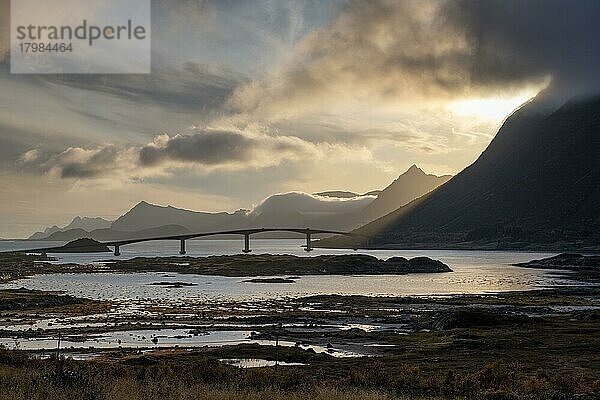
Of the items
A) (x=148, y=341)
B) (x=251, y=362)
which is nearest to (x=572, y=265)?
(x=148, y=341)

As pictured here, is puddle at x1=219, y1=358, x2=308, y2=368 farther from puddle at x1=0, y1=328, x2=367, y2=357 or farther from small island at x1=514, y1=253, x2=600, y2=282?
small island at x1=514, y1=253, x2=600, y2=282

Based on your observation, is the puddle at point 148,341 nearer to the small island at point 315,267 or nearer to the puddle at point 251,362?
the puddle at point 251,362

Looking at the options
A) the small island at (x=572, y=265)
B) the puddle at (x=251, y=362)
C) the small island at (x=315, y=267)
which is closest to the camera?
the puddle at (x=251, y=362)

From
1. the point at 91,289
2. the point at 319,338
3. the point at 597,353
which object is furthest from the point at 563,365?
the point at 91,289

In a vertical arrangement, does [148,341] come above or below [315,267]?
above

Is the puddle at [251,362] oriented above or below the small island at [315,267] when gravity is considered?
above

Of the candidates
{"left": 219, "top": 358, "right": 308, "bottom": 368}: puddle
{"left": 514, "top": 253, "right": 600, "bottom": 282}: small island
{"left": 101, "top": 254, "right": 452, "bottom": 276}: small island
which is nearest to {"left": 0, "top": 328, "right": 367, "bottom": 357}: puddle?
{"left": 219, "top": 358, "right": 308, "bottom": 368}: puddle

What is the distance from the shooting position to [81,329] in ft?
184

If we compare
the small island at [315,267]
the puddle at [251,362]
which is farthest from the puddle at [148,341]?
the small island at [315,267]

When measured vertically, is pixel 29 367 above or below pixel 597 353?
above

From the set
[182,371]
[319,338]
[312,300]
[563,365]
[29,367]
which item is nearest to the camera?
[29,367]

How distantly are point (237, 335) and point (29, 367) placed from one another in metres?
27.3

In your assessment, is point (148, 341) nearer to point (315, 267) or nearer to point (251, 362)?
point (251, 362)

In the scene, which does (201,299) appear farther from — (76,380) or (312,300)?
(76,380)
